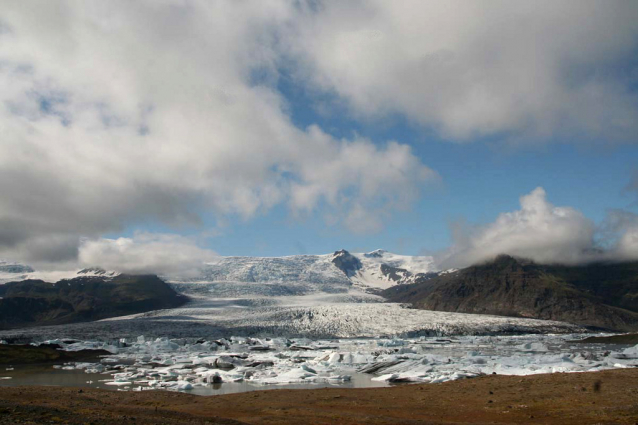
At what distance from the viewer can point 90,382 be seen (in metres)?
32.5

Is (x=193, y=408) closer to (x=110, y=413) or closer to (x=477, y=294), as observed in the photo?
(x=110, y=413)

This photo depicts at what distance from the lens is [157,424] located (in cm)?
1374

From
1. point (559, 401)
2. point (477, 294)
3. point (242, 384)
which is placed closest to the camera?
point (559, 401)

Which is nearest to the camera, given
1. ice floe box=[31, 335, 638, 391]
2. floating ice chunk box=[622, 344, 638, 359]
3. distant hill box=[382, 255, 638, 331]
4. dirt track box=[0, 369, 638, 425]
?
dirt track box=[0, 369, 638, 425]

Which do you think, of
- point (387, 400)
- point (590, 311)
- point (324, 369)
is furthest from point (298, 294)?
point (387, 400)

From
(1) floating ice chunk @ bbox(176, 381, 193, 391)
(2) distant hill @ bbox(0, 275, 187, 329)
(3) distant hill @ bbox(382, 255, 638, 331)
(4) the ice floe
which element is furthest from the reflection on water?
(3) distant hill @ bbox(382, 255, 638, 331)

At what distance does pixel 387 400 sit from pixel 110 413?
45.3 ft

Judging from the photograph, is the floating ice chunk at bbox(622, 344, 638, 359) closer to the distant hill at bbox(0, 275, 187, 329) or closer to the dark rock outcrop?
the dark rock outcrop

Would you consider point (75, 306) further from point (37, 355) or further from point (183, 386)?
point (183, 386)

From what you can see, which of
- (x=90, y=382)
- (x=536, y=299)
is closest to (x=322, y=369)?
(x=90, y=382)

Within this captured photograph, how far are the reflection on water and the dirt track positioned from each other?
155 inches

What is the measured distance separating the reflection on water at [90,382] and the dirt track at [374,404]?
12.9 ft

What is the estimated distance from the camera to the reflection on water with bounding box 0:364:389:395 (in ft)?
96.9

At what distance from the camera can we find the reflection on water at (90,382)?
29525 millimetres
